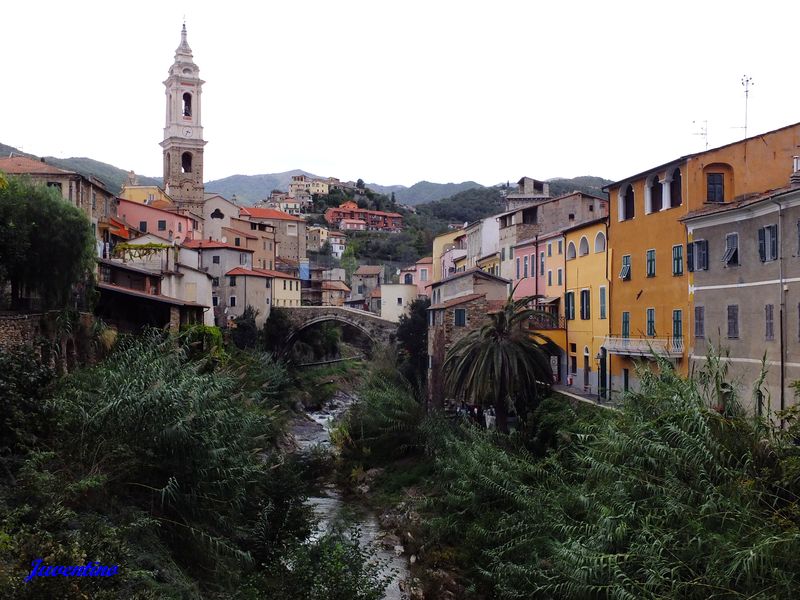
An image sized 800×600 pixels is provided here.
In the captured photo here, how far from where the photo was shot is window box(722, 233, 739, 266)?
23061mm

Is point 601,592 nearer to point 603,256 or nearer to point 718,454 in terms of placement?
point 718,454

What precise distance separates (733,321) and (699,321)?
6.51ft

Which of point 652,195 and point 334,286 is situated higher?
point 334,286

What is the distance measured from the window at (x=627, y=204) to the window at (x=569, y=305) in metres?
5.89

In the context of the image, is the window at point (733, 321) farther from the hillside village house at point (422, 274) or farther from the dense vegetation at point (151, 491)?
the hillside village house at point (422, 274)

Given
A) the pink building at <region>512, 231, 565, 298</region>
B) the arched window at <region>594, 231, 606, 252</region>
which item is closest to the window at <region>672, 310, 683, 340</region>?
the arched window at <region>594, 231, 606, 252</region>

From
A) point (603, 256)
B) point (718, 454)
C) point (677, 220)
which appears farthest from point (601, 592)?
point (603, 256)

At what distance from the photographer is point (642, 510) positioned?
1503 cm

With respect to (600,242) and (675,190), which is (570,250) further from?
(675,190)

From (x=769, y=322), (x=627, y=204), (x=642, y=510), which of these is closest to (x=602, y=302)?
(x=627, y=204)

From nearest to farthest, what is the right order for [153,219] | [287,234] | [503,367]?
1. [503,367]
2. [153,219]
3. [287,234]

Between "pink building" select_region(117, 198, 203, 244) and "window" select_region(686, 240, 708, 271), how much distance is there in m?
40.9

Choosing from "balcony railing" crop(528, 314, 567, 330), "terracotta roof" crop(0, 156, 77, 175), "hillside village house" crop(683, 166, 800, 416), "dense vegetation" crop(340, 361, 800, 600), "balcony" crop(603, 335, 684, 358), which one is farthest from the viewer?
"terracotta roof" crop(0, 156, 77, 175)

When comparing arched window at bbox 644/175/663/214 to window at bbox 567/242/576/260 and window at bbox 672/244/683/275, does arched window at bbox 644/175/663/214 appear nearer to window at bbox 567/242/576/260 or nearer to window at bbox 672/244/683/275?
window at bbox 672/244/683/275
